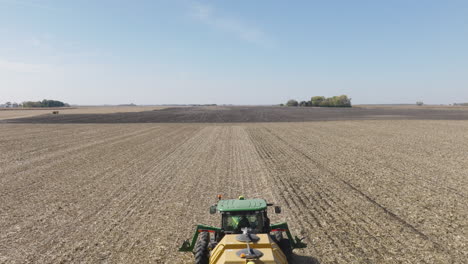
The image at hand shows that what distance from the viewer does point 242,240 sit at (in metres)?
5.86

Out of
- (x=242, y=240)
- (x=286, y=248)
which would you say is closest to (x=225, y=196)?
(x=286, y=248)

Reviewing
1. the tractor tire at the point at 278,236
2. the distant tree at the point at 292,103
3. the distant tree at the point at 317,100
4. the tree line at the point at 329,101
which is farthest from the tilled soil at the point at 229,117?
the distant tree at the point at 292,103

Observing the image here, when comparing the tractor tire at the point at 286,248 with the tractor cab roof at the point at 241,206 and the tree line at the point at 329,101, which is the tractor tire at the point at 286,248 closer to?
the tractor cab roof at the point at 241,206

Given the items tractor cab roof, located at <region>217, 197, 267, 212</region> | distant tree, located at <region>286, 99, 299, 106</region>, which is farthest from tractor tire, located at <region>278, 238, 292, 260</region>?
distant tree, located at <region>286, 99, 299, 106</region>

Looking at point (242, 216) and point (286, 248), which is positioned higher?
point (242, 216)

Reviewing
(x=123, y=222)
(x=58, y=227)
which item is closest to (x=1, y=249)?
(x=58, y=227)

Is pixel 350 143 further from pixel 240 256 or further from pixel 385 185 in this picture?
pixel 240 256

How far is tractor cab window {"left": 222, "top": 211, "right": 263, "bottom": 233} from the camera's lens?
7.17 m

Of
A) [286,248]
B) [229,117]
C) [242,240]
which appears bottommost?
[286,248]

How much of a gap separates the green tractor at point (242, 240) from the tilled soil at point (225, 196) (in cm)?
142

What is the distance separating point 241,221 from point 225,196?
20.8 feet

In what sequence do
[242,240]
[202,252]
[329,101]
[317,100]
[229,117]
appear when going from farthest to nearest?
[317,100] < [329,101] < [229,117] < [202,252] < [242,240]

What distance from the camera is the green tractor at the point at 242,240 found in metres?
5.48

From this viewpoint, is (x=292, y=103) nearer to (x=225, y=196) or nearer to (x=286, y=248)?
(x=225, y=196)
